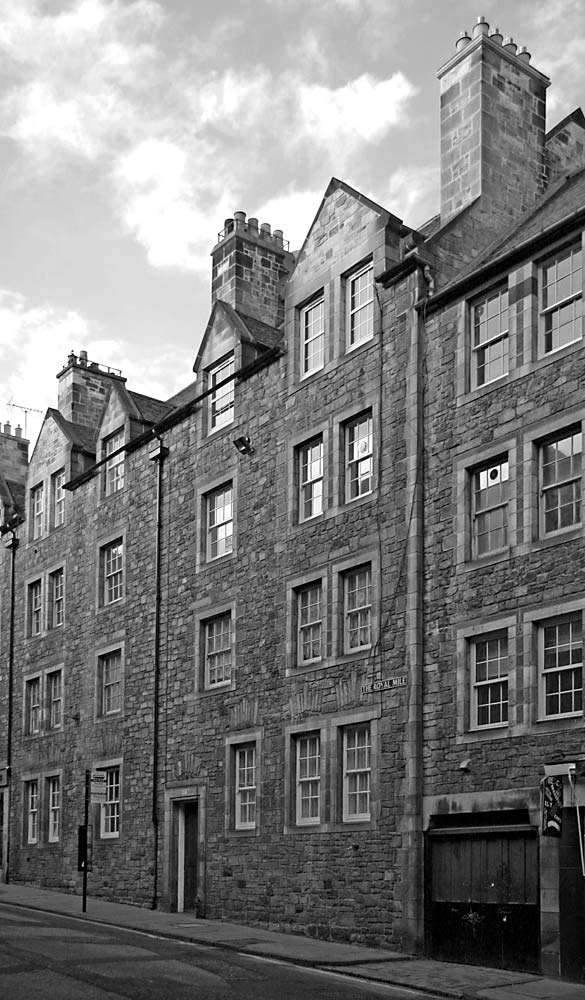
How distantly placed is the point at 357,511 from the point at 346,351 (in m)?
3.19

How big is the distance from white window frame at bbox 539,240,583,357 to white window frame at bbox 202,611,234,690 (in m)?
10.1

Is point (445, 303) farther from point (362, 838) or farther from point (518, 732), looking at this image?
point (362, 838)

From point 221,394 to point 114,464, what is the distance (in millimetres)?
5945

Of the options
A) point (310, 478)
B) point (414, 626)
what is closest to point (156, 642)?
point (310, 478)

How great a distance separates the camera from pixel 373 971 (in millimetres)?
18672

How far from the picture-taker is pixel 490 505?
20.8 m

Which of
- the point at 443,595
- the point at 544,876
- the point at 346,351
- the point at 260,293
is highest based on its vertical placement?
the point at 260,293

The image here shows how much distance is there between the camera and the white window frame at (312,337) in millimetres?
25672

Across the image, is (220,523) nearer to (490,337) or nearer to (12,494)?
(490,337)

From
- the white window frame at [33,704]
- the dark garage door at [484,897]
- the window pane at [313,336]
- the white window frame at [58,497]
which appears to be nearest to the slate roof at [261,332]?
the window pane at [313,336]

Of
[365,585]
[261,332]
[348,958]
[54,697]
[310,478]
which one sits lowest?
[348,958]

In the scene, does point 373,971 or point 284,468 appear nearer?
point 373,971

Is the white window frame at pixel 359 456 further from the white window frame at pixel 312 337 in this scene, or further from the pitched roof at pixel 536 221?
the pitched roof at pixel 536 221

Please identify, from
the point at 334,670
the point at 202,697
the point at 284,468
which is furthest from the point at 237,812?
the point at 284,468
